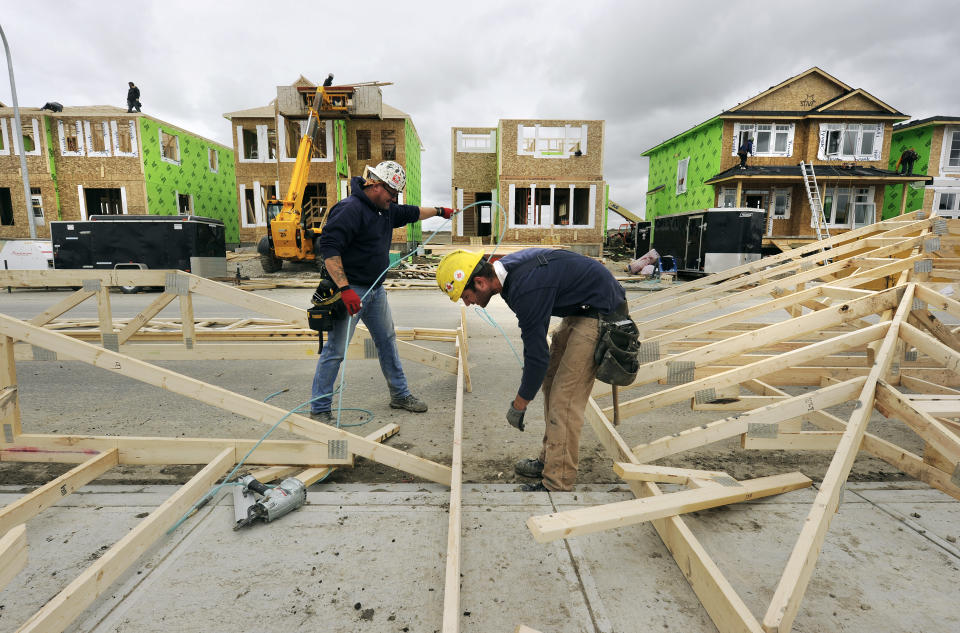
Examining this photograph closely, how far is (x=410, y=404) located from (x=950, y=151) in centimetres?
3314

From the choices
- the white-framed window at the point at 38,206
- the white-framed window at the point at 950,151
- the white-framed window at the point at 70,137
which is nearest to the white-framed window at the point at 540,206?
the white-framed window at the point at 950,151

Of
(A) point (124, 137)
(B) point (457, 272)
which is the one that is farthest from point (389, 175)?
(A) point (124, 137)

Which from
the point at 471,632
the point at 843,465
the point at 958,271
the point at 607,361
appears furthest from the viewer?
the point at 958,271

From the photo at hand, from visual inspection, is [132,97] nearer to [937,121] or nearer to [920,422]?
[920,422]

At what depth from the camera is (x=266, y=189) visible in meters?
22.7

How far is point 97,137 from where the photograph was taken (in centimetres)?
2250

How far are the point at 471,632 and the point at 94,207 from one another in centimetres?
3115

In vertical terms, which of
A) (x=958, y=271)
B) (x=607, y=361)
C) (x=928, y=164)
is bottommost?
(x=607, y=361)

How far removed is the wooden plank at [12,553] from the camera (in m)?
1.48

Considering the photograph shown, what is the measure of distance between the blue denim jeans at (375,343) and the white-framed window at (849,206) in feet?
87.6

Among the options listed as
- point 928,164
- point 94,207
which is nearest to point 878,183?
point 928,164

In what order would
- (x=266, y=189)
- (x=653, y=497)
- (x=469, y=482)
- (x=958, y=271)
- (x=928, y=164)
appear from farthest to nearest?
(x=928, y=164) < (x=266, y=189) < (x=958, y=271) < (x=469, y=482) < (x=653, y=497)

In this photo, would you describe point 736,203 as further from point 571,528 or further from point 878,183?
point 571,528

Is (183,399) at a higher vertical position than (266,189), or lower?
lower
